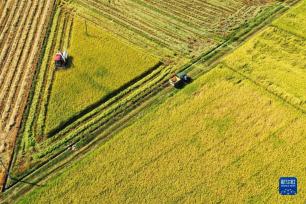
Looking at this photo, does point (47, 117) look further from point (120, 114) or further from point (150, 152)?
point (150, 152)

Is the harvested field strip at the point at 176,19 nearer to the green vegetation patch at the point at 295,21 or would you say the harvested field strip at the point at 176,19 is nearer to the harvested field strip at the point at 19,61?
the green vegetation patch at the point at 295,21

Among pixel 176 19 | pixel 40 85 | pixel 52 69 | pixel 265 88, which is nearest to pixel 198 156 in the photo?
pixel 265 88

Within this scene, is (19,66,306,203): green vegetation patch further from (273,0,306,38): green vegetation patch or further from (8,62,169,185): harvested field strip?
(273,0,306,38): green vegetation patch

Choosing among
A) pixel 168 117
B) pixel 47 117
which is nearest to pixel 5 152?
pixel 47 117

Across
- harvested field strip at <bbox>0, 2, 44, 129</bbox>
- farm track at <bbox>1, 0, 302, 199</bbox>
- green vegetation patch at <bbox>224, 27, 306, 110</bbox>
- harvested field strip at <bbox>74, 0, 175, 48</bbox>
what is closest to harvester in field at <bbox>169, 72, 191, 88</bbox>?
farm track at <bbox>1, 0, 302, 199</bbox>

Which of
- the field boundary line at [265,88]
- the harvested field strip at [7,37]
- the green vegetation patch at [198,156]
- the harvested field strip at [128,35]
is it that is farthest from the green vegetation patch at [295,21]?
the harvested field strip at [7,37]

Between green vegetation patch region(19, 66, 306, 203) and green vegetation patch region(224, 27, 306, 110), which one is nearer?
green vegetation patch region(19, 66, 306, 203)
